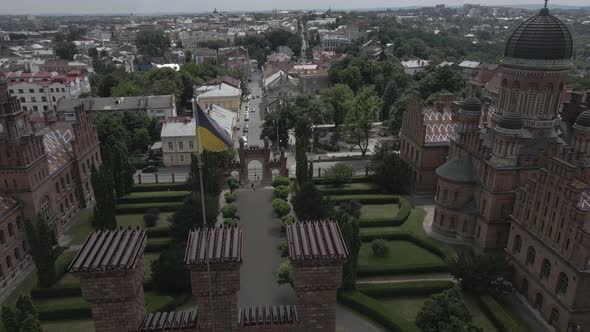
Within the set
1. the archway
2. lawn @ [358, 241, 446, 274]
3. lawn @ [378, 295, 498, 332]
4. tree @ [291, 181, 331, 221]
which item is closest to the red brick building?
the archway

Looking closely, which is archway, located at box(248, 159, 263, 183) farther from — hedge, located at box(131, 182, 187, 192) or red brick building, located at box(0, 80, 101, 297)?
red brick building, located at box(0, 80, 101, 297)

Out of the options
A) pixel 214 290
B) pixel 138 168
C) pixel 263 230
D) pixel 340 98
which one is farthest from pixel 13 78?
pixel 214 290

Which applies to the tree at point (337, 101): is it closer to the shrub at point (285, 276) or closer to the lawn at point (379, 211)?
the lawn at point (379, 211)

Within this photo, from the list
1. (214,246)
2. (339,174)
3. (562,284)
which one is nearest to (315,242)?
(214,246)

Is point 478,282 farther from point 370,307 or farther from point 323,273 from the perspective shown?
point 323,273

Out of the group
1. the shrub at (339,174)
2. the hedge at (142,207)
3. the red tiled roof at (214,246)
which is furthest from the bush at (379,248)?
the red tiled roof at (214,246)

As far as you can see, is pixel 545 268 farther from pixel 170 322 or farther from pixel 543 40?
pixel 170 322

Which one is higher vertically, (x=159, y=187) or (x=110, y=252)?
(x=110, y=252)

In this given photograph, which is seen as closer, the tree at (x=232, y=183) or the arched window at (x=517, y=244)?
the arched window at (x=517, y=244)
